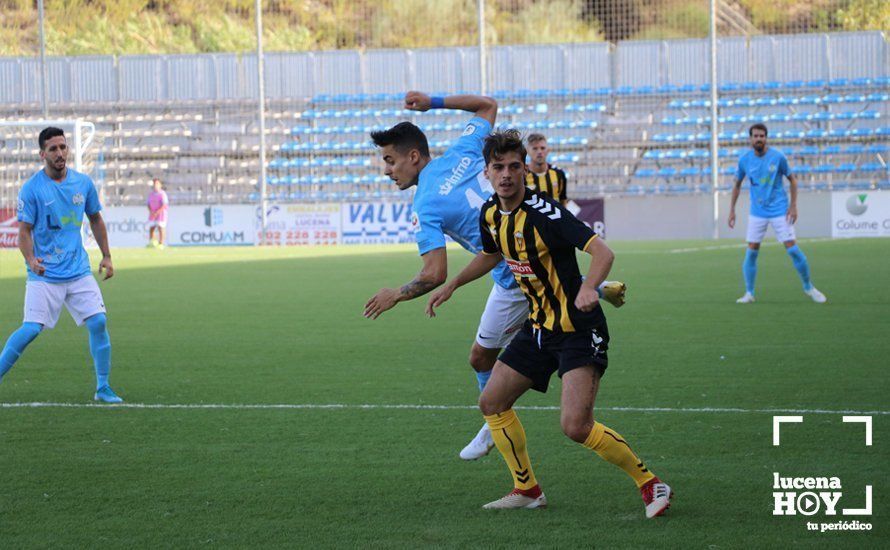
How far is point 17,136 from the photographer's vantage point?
120 feet

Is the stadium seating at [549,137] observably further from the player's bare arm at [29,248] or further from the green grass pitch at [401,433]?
the player's bare arm at [29,248]

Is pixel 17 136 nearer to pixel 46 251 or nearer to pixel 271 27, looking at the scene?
pixel 271 27

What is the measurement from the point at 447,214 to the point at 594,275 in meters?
1.23

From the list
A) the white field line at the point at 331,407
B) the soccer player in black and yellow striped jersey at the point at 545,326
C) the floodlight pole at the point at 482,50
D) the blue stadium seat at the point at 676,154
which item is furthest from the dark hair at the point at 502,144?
the blue stadium seat at the point at 676,154

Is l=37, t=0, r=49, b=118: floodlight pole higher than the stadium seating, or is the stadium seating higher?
l=37, t=0, r=49, b=118: floodlight pole

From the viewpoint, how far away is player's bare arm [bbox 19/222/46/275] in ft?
27.9

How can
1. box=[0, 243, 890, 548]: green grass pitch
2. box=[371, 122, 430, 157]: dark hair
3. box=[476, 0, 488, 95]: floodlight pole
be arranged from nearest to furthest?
box=[0, 243, 890, 548]: green grass pitch < box=[371, 122, 430, 157]: dark hair < box=[476, 0, 488, 95]: floodlight pole

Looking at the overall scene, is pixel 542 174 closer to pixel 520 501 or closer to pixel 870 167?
pixel 520 501

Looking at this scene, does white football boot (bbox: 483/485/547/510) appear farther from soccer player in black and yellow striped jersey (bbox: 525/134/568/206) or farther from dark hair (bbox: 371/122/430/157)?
soccer player in black and yellow striped jersey (bbox: 525/134/568/206)

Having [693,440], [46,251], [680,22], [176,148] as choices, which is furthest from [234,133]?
[693,440]

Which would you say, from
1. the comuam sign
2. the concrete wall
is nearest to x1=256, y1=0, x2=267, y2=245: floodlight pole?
the concrete wall

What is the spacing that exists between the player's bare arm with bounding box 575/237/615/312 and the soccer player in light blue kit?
4.42m

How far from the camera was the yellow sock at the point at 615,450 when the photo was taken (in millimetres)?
5355

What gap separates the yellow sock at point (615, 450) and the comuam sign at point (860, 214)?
2720 centimetres
